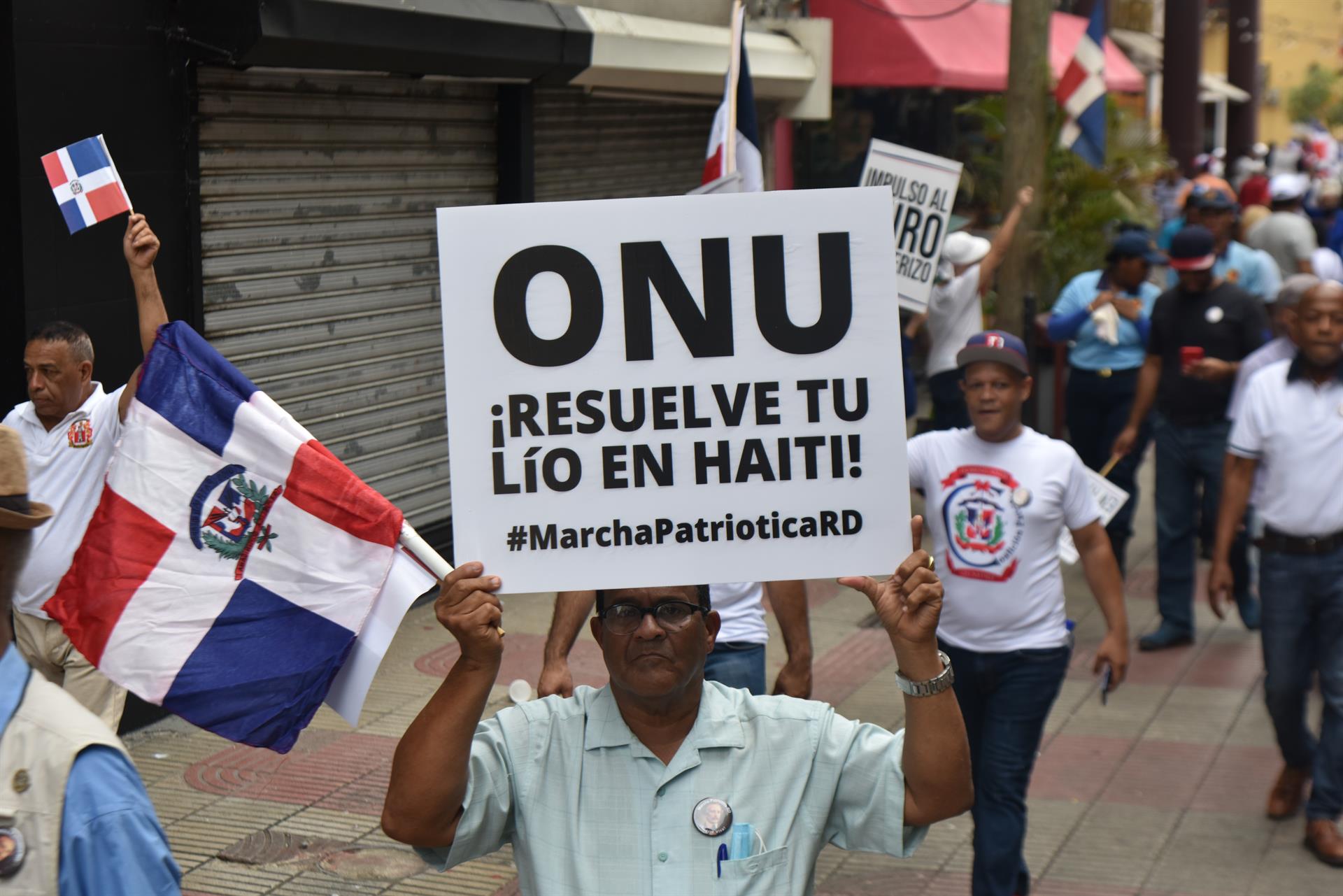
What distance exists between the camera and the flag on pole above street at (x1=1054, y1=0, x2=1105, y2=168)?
12273mm

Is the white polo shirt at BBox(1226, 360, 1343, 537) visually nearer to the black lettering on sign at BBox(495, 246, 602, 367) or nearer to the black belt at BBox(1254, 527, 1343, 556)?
the black belt at BBox(1254, 527, 1343, 556)

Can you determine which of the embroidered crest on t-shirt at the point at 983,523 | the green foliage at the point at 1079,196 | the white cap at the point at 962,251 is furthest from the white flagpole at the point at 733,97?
the green foliage at the point at 1079,196

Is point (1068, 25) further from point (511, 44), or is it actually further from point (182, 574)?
point (182, 574)

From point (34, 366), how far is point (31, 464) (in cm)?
36

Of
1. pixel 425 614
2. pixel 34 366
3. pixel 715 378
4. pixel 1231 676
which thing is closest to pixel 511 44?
pixel 425 614

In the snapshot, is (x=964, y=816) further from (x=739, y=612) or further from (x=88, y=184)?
(x=88, y=184)

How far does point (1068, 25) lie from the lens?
73.1 feet

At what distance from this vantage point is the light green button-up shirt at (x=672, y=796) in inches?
119

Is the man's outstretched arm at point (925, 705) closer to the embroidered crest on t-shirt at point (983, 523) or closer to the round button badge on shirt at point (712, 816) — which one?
the round button badge on shirt at point (712, 816)

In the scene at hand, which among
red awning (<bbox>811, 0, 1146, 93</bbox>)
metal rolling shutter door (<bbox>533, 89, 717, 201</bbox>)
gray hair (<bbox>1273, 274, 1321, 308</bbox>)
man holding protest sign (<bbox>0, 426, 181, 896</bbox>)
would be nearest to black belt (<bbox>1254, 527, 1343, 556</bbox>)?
gray hair (<bbox>1273, 274, 1321, 308</bbox>)

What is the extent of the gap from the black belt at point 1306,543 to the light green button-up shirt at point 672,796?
12.9 feet

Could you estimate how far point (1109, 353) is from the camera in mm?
10461

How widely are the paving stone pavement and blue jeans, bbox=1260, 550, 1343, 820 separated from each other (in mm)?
324

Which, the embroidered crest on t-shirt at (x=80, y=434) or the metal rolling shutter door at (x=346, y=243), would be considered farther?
the metal rolling shutter door at (x=346, y=243)
